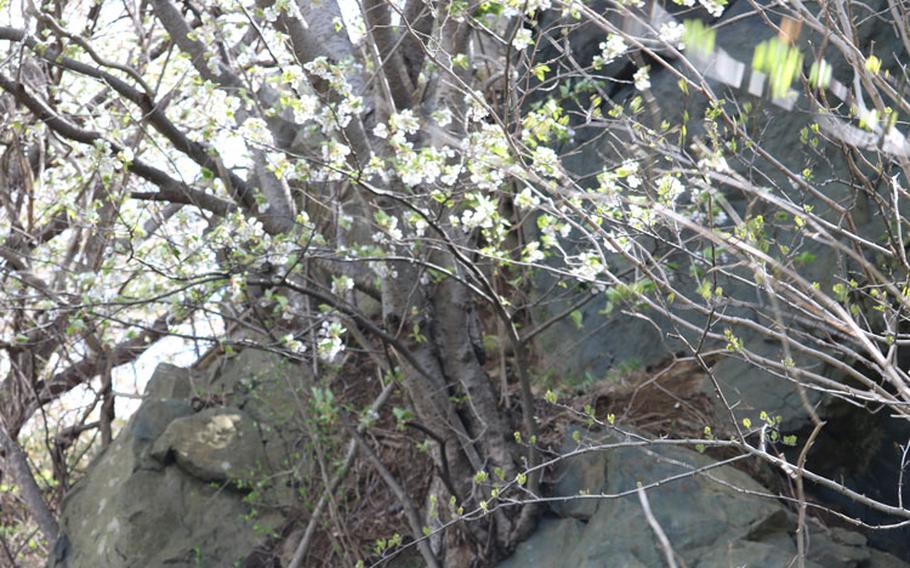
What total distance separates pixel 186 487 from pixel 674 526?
3.17 m

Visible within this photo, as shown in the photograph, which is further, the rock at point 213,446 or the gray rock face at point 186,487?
the rock at point 213,446

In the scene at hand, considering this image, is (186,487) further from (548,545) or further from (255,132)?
(255,132)

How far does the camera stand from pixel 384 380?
20.4 ft

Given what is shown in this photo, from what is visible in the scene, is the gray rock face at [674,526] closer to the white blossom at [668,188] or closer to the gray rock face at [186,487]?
the white blossom at [668,188]

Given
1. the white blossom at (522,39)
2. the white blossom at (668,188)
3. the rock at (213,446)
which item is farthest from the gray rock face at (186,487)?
the white blossom at (668,188)

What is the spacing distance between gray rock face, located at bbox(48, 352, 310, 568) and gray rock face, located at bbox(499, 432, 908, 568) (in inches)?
74.2

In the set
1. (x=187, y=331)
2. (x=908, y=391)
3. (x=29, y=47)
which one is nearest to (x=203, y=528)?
(x=187, y=331)

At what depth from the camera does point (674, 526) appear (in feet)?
15.9

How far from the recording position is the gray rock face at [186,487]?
6.25m

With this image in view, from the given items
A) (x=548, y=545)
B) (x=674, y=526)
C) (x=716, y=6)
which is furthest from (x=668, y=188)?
(x=548, y=545)

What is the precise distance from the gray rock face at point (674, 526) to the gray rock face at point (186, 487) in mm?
1885

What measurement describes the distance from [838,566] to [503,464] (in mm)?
1660

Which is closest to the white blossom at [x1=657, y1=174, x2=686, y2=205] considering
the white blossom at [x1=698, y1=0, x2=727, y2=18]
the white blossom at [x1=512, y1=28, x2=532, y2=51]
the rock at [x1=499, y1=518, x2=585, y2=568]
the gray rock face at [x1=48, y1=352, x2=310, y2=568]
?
the white blossom at [x1=698, y1=0, x2=727, y2=18]

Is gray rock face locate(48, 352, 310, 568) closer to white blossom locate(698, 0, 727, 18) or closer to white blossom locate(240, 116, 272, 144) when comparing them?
white blossom locate(240, 116, 272, 144)
